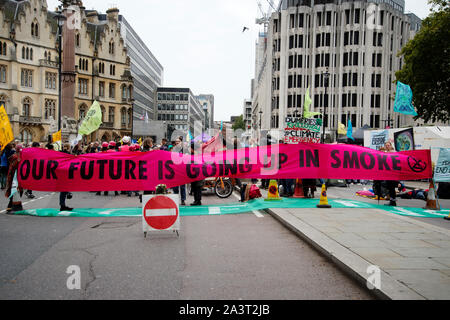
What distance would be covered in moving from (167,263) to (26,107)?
63494 mm

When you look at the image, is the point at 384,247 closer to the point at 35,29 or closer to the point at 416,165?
the point at 416,165

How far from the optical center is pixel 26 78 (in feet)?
201

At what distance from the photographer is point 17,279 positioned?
4.90 m

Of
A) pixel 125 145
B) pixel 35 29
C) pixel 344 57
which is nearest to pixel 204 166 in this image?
pixel 125 145

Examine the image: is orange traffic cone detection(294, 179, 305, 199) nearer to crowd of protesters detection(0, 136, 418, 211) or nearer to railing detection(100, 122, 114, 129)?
crowd of protesters detection(0, 136, 418, 211)

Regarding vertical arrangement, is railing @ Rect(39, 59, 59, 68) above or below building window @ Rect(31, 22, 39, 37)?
below

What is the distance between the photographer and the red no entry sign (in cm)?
745

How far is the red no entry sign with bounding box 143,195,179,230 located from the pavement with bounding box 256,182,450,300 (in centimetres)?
235

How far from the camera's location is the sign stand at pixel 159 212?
7.45 meters

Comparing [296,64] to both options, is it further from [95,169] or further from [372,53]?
[95,169]

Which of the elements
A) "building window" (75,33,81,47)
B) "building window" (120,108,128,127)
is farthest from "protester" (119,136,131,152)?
"building window" (120,108,128,127)

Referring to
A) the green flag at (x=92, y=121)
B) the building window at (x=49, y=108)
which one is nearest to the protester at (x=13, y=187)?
the green flag at (x=92, y=121)

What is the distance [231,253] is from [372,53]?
68224mm

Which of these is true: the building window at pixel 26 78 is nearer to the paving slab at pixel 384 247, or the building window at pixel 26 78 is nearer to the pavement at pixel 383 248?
the pavement at pixel 383 248
